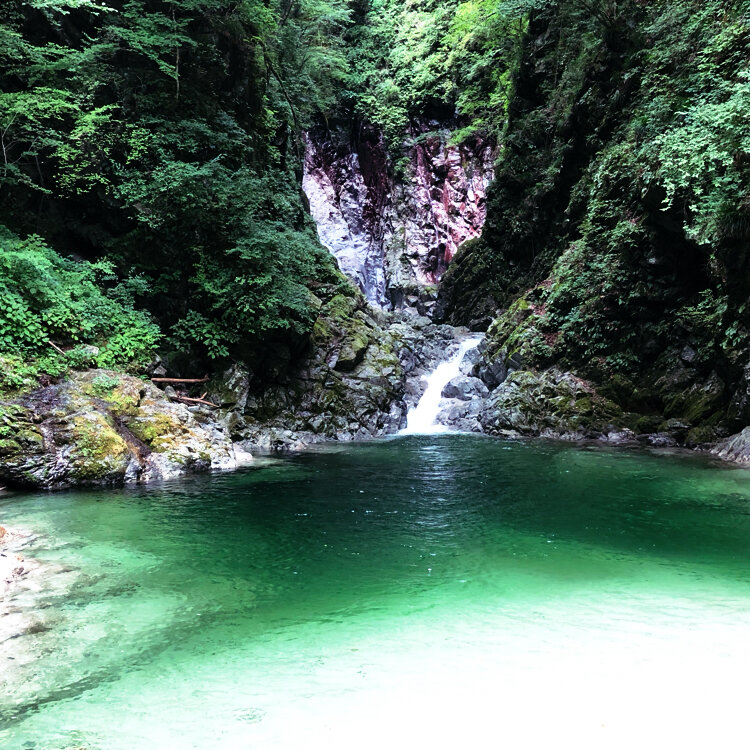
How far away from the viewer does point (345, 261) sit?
33.8m

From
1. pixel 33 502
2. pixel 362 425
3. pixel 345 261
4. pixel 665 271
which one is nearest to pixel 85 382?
pixel 33 502

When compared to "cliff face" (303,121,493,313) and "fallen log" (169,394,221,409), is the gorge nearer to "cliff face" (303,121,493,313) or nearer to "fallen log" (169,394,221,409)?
"fallen log" (169,394,221,409)

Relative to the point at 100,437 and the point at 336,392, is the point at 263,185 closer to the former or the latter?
the point at 336,392

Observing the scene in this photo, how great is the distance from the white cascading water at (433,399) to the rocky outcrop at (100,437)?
7893 millimetres

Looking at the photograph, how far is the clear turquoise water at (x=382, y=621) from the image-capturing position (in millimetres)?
2947

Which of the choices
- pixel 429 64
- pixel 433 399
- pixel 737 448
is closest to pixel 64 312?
pixel 433 399

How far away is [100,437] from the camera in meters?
9.41

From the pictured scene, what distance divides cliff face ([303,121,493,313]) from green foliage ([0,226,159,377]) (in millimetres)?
20130

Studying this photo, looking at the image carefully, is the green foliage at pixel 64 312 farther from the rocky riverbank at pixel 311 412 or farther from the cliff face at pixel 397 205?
the cliff face at pixel 397 205

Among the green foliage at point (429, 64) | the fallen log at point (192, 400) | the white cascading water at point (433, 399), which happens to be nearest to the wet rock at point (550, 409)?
the white cascading water at point (433, 399)

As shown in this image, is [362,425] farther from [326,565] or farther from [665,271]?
[326,565]

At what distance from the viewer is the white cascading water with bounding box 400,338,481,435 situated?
18289 millimetres

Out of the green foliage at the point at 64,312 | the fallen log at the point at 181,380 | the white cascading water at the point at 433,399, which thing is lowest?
the white cascading water at the point at 433,399

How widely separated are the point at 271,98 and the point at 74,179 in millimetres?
9766
